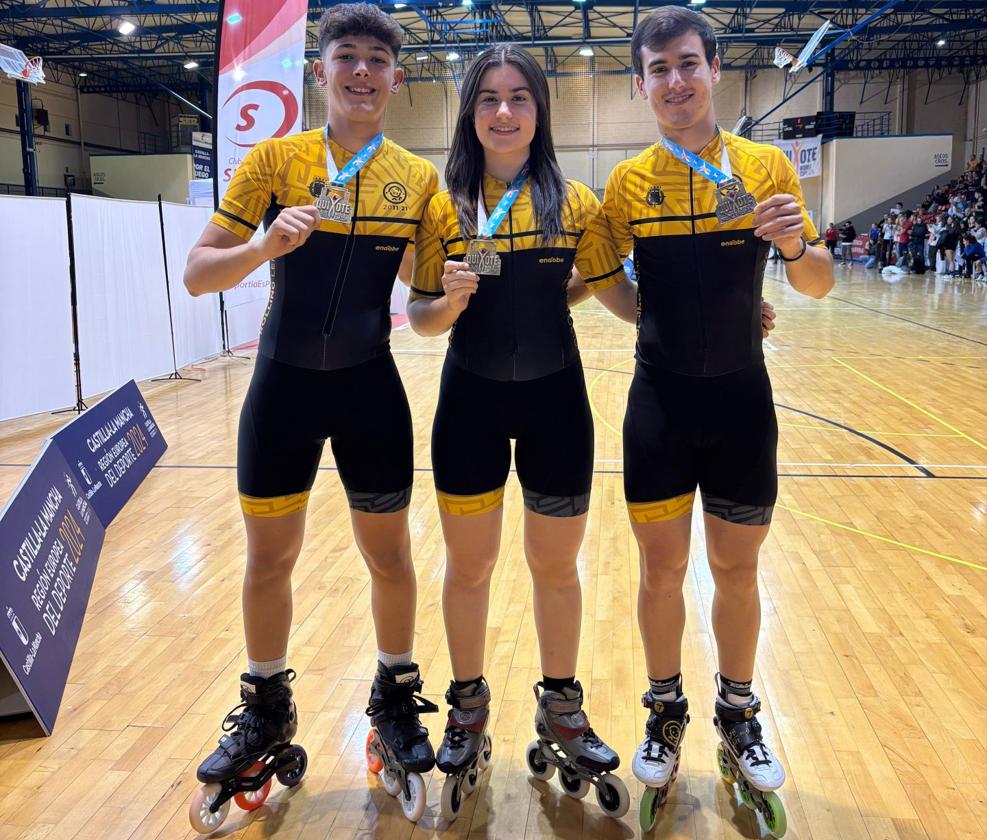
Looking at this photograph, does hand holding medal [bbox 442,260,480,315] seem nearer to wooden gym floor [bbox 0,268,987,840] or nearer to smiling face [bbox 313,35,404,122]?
smiling face [bbox 313,35,404,122]

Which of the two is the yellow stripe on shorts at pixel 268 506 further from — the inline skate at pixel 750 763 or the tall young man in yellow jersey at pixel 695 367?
the inline skate at pixel 750 763

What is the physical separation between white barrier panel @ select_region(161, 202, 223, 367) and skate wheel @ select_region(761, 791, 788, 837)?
25.1 ft

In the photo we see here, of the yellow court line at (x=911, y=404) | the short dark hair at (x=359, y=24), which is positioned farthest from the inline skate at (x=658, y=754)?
the yellow court line at (x=911, y=404)

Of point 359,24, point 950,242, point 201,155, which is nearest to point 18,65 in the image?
point 201,155

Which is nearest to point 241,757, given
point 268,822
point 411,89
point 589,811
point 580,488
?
point 268,822

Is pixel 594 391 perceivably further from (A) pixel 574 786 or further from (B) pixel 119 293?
(A) pixel 574 786

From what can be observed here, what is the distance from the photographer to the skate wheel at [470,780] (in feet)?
7.15

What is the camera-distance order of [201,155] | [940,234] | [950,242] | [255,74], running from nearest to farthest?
[255,74]
[201,155]
[950,242]
[940,234]

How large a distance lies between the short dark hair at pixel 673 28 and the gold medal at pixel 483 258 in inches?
21.9

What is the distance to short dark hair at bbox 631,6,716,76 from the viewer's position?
198 centimetres

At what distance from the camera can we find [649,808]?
2094 millimetres

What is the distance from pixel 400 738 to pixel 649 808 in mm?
620

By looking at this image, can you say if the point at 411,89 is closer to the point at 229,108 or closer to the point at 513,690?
the point at 229,108

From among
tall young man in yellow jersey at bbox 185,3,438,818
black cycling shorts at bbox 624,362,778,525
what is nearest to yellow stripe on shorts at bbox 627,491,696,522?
black cycling shorts at bbox 624,362,778,525
